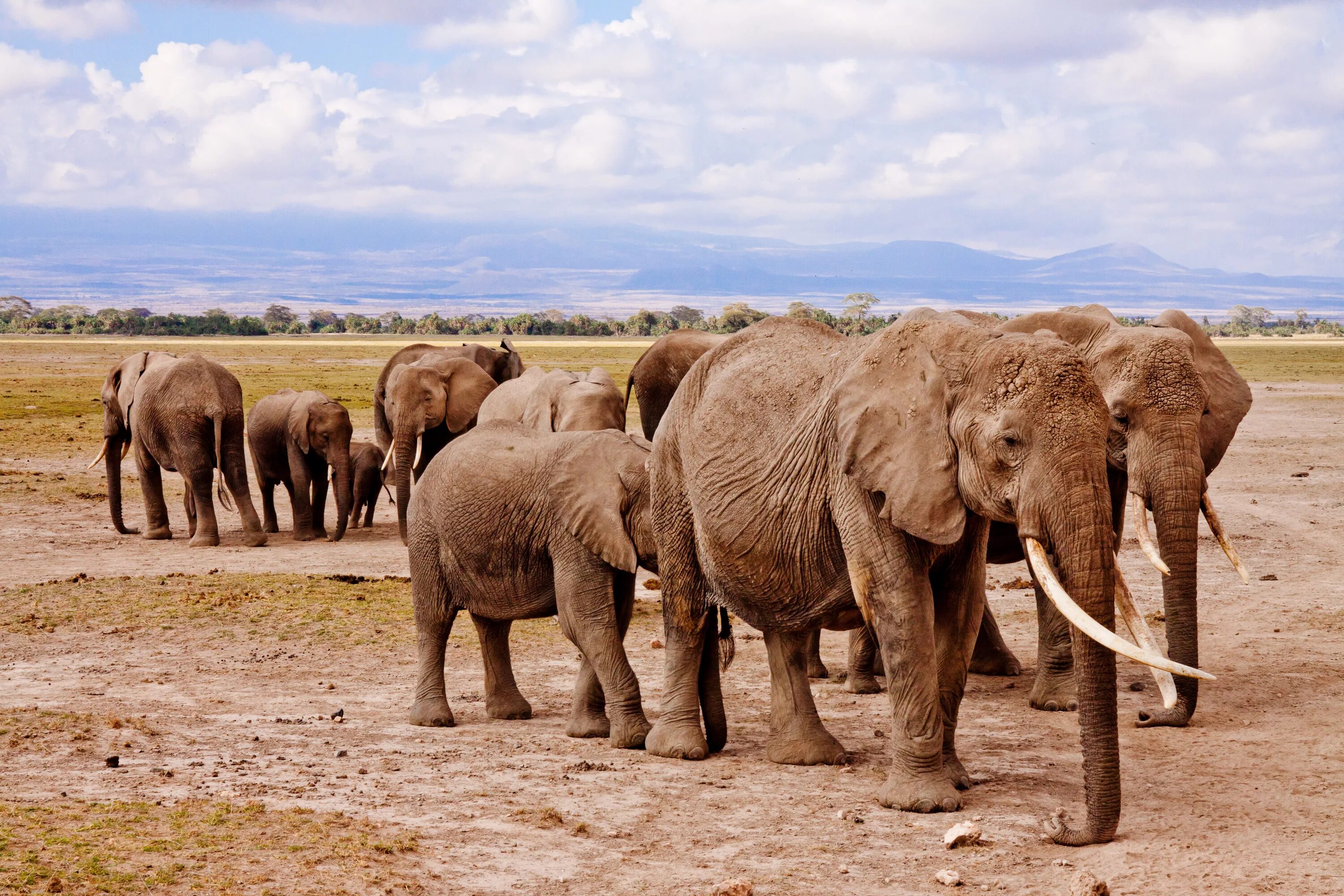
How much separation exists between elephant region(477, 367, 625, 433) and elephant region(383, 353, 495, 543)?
8.52ft

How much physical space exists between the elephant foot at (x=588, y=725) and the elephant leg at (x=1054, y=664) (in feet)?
9.06

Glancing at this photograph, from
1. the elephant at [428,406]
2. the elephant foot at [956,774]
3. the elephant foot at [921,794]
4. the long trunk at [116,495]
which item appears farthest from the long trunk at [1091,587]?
the long trunk at [116,495]

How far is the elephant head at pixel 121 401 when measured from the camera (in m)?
19.0

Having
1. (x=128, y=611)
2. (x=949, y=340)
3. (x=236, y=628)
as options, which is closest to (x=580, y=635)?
(x=949, y=340)

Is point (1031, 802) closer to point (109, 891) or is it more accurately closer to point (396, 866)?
point (396, 866)

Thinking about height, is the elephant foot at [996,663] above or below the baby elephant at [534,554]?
below

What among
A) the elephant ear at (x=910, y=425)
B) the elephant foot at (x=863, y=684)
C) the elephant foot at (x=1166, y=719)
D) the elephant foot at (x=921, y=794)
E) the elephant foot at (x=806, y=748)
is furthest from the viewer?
the elephant foot at (x=863, y=684)

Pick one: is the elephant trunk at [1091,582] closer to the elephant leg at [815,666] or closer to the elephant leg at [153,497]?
the elephant leg at [815,666]

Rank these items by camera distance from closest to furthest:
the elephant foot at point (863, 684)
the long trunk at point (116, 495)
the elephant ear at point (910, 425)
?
the elephant ear at point (910, 425)
the elephant foot at point (863, 684)
the long trunk at point (116, 495)

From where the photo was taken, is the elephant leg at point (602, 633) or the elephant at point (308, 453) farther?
the elephant at point (308, 453)

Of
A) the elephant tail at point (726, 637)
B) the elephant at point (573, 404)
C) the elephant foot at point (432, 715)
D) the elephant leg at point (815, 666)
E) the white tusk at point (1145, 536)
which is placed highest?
the elephant at point (573, 404)

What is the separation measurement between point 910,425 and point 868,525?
55 centimetres

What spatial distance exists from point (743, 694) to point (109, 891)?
5.04 m

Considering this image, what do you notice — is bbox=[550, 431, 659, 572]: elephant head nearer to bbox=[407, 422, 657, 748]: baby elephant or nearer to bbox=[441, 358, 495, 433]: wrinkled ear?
bbox=[407, 422, 657, 748]: baby elephant
